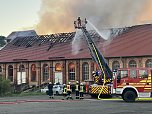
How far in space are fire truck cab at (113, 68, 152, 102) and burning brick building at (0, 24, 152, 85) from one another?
19.5m

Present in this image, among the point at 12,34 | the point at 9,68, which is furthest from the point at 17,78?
the point at 12,34

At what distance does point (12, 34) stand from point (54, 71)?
28.2 metres

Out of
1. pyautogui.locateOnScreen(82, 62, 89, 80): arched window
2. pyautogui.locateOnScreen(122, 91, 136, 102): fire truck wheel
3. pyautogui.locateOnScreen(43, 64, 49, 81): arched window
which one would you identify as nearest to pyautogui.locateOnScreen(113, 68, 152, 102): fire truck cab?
pyautogui.locateOnScreen(122, 91, 136, 102): fire truck wheel

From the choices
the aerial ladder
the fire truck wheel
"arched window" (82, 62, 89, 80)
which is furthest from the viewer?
"arched window" (82, 62, 89, 80)

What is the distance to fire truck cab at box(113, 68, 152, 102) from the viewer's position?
27672 millimetres

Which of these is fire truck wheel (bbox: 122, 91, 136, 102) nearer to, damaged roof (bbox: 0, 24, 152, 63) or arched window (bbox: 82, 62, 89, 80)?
damaged roof (bbox: 0, 24, 152, 63)

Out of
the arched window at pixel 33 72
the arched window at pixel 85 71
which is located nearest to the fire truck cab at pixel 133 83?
the arched window at pixel 85 71

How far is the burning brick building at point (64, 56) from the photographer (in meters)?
50.6

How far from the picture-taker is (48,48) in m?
59.8

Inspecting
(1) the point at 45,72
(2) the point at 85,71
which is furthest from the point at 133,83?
(1) the point at 45,72

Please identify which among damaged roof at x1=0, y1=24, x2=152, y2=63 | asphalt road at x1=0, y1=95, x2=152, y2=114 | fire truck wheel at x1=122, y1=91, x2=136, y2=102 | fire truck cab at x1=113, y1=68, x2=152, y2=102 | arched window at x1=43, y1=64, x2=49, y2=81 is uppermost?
damaged roof at x1=0, y1=24, x2=152, y2=63

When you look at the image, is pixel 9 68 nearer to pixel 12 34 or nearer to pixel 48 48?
pixel 48 48

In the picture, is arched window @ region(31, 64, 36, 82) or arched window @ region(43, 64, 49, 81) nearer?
arched window @ region(43, 64, 49, 81)

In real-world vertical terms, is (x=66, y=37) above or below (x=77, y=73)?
above
